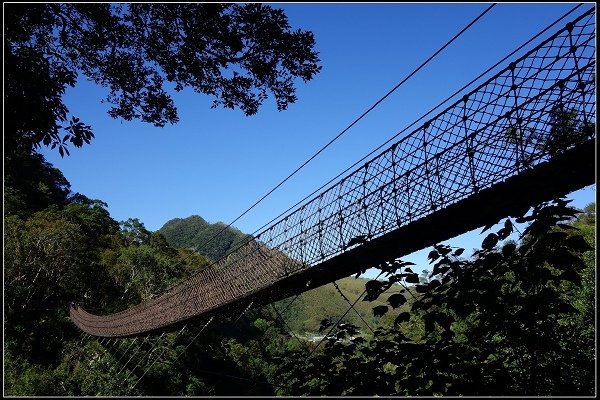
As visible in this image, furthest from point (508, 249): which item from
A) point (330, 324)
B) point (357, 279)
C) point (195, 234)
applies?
point (195, 234)

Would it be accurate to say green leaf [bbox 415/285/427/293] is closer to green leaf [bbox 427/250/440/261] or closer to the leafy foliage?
the leafy foliage

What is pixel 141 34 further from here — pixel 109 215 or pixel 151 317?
pixel 109 215

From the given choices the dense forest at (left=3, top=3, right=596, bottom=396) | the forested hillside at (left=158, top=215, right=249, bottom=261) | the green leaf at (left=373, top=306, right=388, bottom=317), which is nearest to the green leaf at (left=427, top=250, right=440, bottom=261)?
the dense forest at (left=3, top=3, right=596, bottom=396)

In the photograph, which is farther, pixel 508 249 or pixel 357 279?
pixel 357 279

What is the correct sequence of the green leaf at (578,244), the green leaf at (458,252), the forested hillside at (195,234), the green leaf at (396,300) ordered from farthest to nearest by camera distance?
1. the forested hillside at (195,234)
2. the green leaf at (458,252)
3. the green leaf at (396,300)
4. the green leaf at (578,244)

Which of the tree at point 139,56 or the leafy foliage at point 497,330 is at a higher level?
the tree at point 139,56

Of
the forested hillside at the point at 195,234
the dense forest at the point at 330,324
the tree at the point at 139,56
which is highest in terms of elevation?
the forested hillside at the point at 195,234

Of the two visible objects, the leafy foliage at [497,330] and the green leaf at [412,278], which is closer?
the leafy foliage at [497,330]

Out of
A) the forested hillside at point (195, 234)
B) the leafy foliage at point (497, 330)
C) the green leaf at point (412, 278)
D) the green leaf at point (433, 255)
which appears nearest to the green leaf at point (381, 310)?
the leafy foliage at point (497, 330)

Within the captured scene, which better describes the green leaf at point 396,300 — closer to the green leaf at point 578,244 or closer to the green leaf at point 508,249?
the green leaf at point 508,249

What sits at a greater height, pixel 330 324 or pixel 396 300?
pixel 396 300

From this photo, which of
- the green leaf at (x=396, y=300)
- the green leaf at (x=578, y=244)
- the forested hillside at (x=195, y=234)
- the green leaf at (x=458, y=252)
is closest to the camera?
the green leaf at (x=578, y=244)

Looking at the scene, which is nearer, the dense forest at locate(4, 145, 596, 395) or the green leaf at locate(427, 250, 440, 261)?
the dense forest at locate(4, 145, 596, 395)

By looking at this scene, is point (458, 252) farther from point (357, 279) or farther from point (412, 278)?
point (357, 279)
